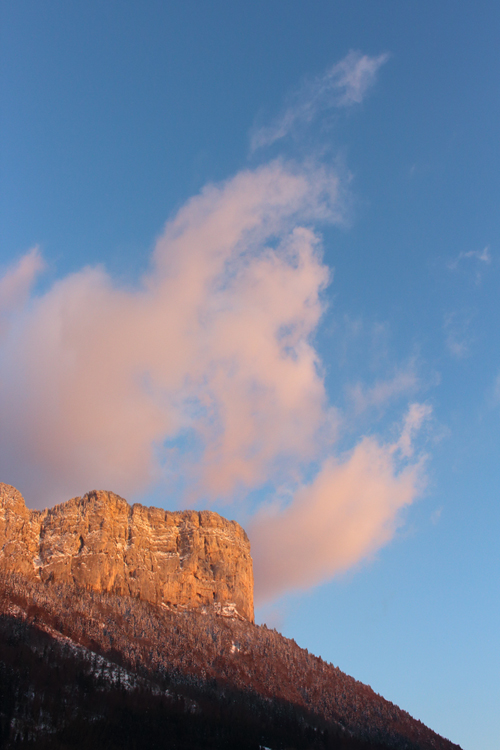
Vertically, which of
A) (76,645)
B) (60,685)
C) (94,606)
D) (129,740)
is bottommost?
(129,740)

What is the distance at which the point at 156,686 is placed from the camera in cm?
13725

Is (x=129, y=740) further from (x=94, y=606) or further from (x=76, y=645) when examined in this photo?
(x=94, y=606)

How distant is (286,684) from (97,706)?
6757 cm

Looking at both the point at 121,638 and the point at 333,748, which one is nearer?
the point at 333,748

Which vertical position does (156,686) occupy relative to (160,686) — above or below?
below

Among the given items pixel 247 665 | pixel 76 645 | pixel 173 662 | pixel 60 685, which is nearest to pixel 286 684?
pixel 247 665

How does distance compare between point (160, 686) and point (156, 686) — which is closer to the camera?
point (156, 686)

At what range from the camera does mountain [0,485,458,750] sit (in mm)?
111188

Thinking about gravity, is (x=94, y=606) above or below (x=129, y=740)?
above

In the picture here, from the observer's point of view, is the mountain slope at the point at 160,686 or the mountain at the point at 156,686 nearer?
the mountain at the point at 156,686

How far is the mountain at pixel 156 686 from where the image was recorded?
111 m

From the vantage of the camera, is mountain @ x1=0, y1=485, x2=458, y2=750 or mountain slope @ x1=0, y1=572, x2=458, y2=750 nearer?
mountain @ x1=0, y1=485, x2=458, y2=750

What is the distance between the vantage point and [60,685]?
120375mm

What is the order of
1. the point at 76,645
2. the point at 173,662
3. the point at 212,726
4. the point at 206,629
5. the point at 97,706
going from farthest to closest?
the point at 206,629
the point at 173,662
the point at 76,645
the point at 212,726
the point at 97,706
